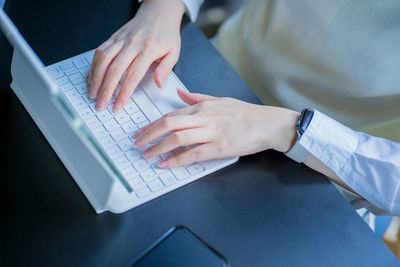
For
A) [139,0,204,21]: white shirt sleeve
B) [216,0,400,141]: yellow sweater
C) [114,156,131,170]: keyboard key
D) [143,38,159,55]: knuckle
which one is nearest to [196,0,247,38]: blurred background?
[216,0,400,141]: yellow sweater

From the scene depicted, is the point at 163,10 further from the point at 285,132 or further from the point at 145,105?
the point at 285,132

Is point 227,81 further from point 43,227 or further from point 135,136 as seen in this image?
point 43,227

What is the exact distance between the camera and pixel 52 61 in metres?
0.70

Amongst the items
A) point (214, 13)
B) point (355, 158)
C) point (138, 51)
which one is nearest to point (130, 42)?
point (138, 51)

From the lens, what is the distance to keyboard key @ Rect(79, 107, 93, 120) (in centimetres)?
62

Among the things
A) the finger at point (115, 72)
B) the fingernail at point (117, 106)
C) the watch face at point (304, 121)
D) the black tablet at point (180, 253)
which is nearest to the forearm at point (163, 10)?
the finger at point (115, 72)

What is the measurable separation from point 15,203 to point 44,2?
17.4 inches

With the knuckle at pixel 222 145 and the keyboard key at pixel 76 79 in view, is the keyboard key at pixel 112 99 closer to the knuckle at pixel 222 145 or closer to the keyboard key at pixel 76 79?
the keyboard key at pixel 76 79

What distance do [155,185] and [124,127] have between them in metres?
0.11

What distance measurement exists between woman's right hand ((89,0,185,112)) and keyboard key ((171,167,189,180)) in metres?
0.14

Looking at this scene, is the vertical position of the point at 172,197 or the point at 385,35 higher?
the point at 385,35

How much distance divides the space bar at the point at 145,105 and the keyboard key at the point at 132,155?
2.7 inches

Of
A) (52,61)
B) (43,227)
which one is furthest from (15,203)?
(52,61)

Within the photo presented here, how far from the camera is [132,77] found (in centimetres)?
65
